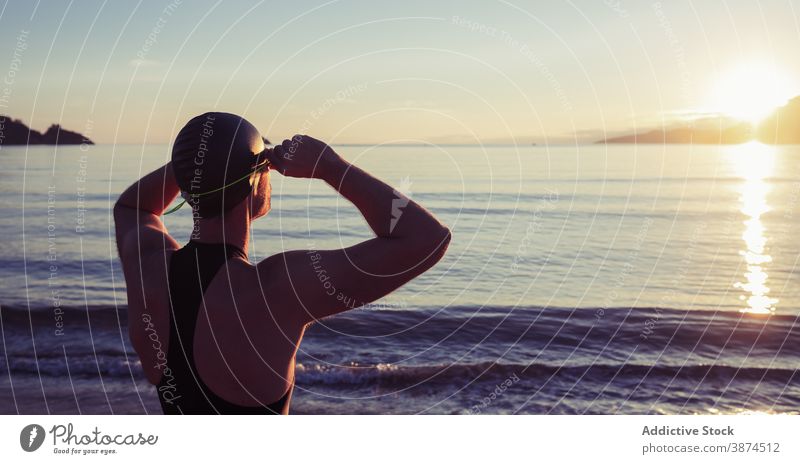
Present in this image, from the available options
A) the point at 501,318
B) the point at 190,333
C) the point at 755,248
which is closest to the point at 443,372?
the point at 501,318

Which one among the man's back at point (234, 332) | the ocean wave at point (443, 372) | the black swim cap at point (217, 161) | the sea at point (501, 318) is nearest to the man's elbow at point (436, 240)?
the man's back at point (234, 332)

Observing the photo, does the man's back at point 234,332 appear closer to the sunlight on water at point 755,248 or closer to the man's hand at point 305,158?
the man's hand at point 305,158

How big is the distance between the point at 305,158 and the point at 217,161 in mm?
379

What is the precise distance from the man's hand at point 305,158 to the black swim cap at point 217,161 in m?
0.15

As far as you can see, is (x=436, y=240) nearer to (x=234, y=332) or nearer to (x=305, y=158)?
(x=305, y=158)

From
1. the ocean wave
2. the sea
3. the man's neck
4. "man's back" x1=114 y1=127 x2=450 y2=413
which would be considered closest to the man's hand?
"man's back" x1=114 y1=127 x2=450 y2=413

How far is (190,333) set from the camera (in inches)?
114

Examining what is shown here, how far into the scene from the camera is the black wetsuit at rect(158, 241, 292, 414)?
9.36ft

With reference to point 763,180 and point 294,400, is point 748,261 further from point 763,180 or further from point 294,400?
point 763,180

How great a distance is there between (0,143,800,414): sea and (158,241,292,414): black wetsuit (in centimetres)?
883

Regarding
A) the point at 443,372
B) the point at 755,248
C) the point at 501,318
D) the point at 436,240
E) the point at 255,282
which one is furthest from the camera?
the point at 755,248

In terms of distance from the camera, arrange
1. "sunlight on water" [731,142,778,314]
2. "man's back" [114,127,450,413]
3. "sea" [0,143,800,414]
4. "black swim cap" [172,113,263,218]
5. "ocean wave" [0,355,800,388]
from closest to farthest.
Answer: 1. "man's back" [114,127,450,413]
2. "black swim cap" [172,113,263,218]
3. "sea" [0,143,800,414]
4. "ocean wave" [0,355,800,388]
5. "sunlight on water" [731,142,778,314]

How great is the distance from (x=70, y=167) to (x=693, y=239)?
146 feet

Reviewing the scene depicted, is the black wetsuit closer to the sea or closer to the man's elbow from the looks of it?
the man's elbow
